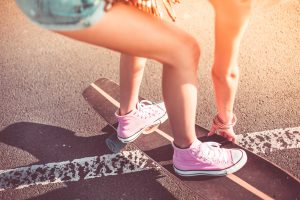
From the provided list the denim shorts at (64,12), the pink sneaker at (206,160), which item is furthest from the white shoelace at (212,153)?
the denim shorts at (64,12)

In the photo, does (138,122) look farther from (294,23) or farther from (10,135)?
(294,23)

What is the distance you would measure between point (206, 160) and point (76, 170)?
0.94 m

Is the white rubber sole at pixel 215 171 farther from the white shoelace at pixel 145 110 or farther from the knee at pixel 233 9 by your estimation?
the knee at pixel 233 9

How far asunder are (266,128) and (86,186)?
1320 millimetres

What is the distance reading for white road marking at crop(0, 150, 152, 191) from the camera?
2.29m

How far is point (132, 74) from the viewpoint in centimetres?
213

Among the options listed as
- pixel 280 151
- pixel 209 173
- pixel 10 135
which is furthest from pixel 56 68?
pixel 280 151

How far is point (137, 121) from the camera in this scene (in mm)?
2289

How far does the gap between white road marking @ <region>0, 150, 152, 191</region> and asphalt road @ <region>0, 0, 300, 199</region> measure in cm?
5

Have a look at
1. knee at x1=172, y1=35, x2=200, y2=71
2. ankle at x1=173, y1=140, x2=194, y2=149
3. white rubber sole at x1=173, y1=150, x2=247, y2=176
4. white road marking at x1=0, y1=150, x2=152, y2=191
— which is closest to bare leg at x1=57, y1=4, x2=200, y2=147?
knee at x1=172, y1=35, x2=200, y2=71

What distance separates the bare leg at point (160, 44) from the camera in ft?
4.24

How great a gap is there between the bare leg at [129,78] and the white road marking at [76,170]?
0.35 meters

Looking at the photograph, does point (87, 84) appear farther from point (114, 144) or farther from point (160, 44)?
point (160, 44)

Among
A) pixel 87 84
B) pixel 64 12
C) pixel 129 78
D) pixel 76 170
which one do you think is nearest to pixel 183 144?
pixel 129 78
